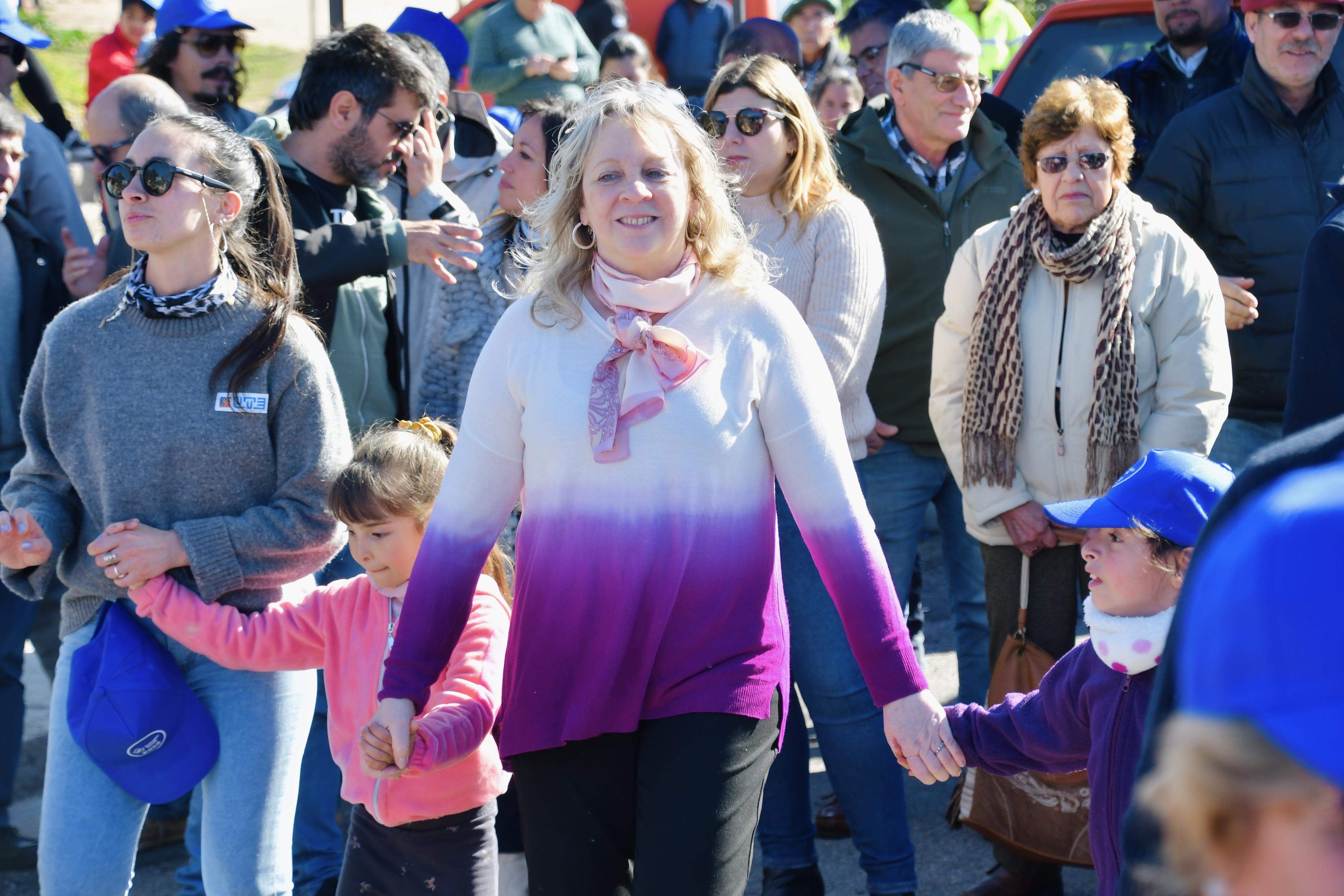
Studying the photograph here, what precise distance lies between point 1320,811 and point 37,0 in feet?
67.8

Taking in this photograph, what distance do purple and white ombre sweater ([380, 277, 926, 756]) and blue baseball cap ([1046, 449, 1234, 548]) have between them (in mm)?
431

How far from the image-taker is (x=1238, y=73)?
5516 millimetres

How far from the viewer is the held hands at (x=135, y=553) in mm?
3125

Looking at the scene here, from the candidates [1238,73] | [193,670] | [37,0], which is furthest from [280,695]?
[37,0]

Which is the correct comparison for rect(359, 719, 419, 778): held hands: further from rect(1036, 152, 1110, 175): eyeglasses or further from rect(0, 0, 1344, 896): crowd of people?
rect(1036, 152, 1110, 175): eyeglasses

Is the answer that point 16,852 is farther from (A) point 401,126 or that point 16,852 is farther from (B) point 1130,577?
(B) point 1130,577

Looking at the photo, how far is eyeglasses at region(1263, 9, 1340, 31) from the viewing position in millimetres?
4633

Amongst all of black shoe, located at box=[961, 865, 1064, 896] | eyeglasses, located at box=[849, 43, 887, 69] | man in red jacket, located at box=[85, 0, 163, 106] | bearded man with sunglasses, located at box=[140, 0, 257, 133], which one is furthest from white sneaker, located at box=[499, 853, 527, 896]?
man in red jacket, located at box=[85, 0, 163, 106]

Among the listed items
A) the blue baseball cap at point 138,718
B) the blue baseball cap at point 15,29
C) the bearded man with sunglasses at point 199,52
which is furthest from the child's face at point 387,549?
the blue baseball cap at point 15,29

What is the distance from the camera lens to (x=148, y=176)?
10.7ft

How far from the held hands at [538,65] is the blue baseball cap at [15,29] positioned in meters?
3.38

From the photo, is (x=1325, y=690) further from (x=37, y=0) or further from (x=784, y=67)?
(x=37, y=0)

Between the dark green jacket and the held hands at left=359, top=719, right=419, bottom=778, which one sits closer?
the held hands at left=359, top=719, right=419, bottom=778

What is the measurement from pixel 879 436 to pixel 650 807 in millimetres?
1890
